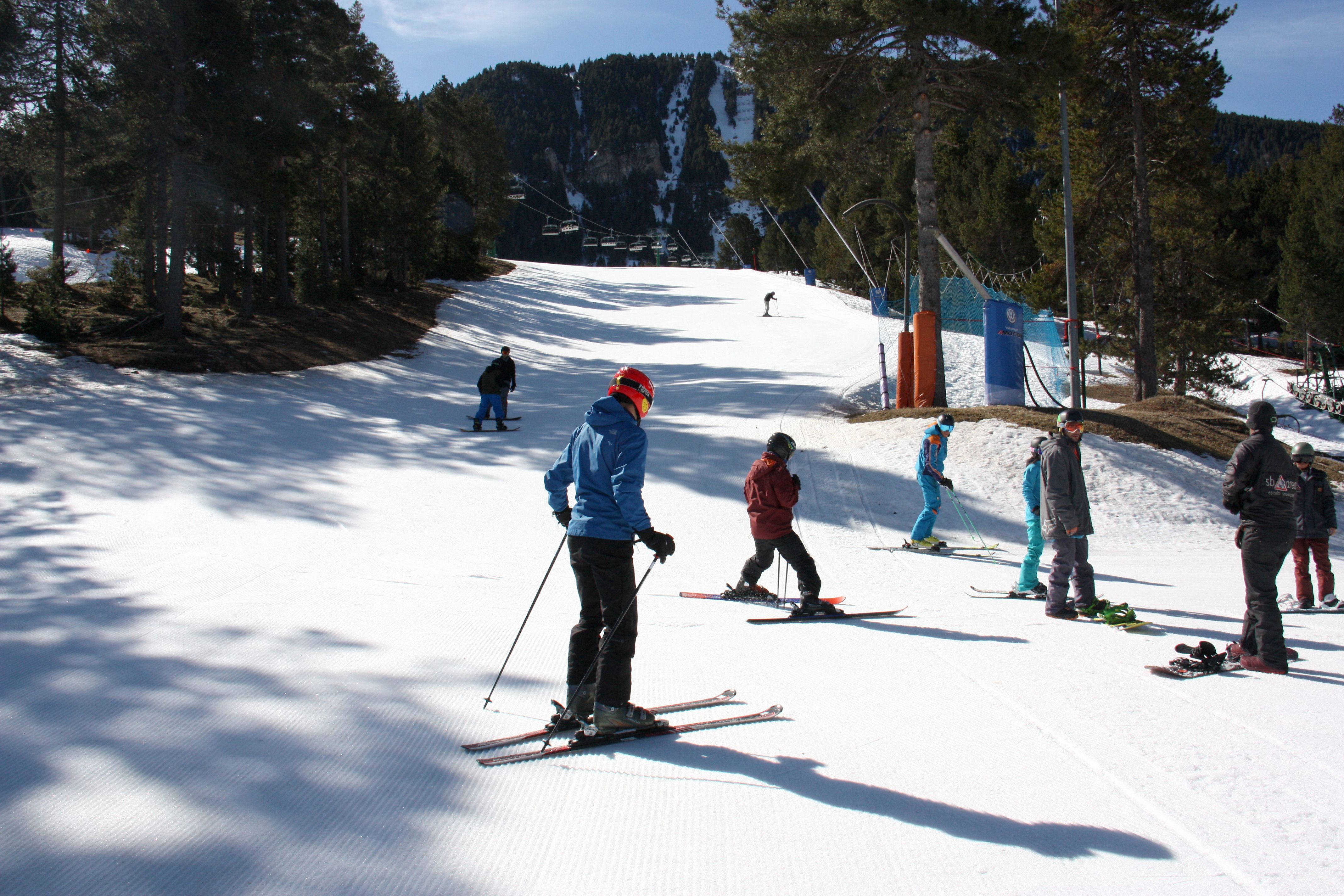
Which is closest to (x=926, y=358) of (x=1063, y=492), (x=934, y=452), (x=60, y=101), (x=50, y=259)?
(x=934, y=452)

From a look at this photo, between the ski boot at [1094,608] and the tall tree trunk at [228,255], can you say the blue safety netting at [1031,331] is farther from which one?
the tall tree trunk at [228,255]

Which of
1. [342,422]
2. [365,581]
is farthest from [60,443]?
[365,581]

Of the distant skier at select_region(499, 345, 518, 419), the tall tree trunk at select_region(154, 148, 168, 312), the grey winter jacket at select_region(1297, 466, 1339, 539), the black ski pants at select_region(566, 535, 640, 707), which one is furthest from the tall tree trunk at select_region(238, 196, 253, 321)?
the grey winter jacket at select_region(1297, 466, 1339, 539)

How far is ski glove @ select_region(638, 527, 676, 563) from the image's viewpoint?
3826 millimetres

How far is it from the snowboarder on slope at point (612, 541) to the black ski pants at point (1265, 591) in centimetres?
417

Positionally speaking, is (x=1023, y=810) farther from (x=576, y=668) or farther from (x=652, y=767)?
(x=576, y=668)

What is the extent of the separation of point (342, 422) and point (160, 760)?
1301cm

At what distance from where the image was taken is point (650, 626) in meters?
6.20

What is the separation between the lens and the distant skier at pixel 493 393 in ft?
50.1

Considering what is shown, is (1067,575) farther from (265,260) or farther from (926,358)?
(265,260)

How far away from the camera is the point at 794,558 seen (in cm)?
684

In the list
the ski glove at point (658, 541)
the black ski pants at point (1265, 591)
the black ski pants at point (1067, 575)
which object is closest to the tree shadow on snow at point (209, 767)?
the ski glove at point (658, 541)

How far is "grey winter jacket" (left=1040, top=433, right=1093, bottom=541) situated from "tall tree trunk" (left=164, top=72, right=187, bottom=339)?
19358mm

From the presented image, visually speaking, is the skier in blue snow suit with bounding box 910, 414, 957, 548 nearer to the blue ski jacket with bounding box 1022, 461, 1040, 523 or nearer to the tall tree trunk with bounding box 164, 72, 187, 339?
the blue ski jacket with bounding box 1022, 461, 1040, 523
